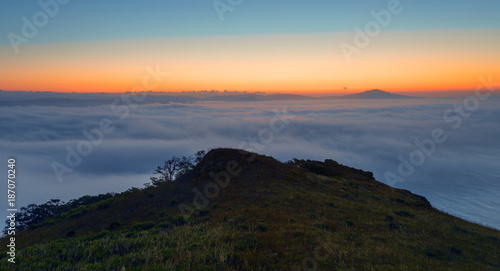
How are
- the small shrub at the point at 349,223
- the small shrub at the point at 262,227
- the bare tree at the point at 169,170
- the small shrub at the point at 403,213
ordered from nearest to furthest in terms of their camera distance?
1. the small shrub at the point at 262,227
2. the small shrub at the point at 349,223
3. the small shrub at the point at 403,213
4. the bare tree at the point at 169,170

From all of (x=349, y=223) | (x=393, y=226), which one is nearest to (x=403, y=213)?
(x=393, y=226)

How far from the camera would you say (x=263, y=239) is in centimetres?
923

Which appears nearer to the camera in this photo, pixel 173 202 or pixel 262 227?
pixel 262 227

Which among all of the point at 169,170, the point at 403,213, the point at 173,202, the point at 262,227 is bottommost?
the point at 169,170

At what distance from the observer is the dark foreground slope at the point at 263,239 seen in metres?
7.42

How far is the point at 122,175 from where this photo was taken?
574ft

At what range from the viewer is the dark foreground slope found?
742 centimetres

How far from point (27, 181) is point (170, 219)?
17725 centimetres

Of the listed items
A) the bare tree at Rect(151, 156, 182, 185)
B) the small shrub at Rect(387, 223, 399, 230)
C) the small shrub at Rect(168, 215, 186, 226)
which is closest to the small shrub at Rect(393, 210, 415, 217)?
the small shrub at Rect(387, 223, 399, 230)

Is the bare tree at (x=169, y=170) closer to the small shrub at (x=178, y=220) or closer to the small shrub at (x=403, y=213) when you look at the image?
the small shrub at (x=178, y=220)

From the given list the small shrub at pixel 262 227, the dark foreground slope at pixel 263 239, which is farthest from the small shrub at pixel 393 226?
the small shrub at pixel 262 227

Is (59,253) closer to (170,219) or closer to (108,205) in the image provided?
(170,219)

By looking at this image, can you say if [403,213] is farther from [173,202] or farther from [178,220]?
[173,202]

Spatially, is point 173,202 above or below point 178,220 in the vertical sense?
below
